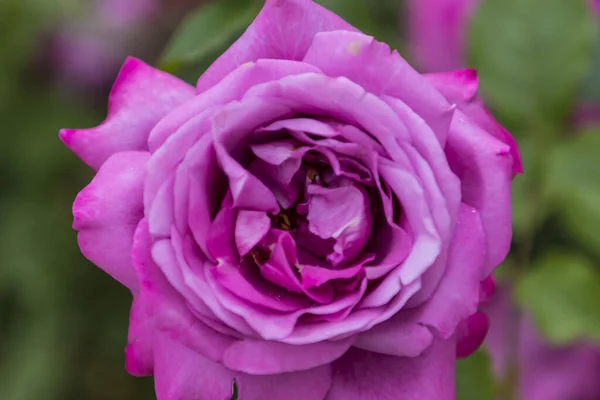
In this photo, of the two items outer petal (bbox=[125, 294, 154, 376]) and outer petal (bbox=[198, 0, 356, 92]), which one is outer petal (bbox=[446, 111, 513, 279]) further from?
outer petal (bbox=[125, 294, 154, 376])

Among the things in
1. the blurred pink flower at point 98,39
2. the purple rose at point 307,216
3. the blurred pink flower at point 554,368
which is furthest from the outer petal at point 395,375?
the blurred pink flower at point 98,39

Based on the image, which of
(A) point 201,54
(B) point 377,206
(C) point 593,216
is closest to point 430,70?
(C) point 593,216

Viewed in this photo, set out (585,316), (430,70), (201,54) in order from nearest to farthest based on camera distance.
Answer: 1. (201,54)
2. (585,316)
3. (430,70)

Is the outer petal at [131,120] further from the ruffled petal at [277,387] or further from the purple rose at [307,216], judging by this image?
the ruffled petal at [277,387]

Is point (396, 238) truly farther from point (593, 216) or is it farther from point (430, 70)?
point (430, 70)

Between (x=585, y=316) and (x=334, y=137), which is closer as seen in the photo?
(x=334, y=137)

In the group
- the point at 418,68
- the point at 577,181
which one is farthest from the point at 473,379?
the point at 418,68

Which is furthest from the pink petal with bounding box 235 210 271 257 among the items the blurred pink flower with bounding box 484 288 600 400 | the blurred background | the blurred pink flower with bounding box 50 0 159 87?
the blurred pink flower with bounding box 50 0 159 87
